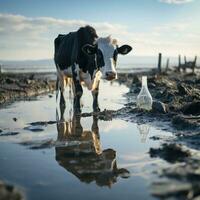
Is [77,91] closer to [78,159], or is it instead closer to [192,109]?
[192,109]


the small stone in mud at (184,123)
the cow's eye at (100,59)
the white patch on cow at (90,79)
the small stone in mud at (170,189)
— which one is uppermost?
the cow's eye at (100,59)

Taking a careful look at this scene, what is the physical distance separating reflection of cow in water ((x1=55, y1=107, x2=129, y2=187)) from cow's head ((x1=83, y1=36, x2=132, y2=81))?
199cm

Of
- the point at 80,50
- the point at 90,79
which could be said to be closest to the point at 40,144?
the point at 90,79

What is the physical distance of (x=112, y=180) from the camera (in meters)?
5.41

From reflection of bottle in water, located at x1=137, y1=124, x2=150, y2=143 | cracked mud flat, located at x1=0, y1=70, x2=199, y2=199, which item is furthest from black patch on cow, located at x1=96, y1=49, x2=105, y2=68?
reflection of bottle in water, located at x1=137, y1=124, x2=150, y2=143

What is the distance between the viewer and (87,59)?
1290 cm

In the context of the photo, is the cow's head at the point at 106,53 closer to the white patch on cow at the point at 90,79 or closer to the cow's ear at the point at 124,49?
the cow's ear at the point at 124,49

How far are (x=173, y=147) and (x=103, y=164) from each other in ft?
3.78

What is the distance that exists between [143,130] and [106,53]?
2.93 meters

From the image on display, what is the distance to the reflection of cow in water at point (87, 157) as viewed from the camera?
5633 mm

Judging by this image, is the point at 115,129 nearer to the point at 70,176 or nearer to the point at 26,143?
the point at 26,143

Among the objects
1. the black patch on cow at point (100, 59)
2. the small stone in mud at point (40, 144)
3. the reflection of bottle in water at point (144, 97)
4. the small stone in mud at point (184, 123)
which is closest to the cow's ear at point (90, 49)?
the black patch on cow at point (100, 59)

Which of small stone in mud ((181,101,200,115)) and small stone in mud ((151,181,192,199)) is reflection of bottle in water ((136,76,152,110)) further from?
small stone in mud ((151,181,192,199))

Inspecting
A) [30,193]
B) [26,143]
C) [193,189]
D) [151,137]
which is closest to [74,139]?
[26,143]
